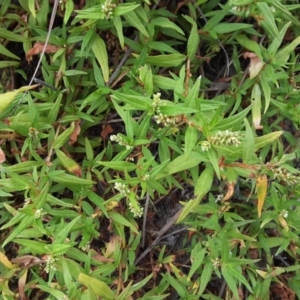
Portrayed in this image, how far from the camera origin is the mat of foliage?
1676 mm

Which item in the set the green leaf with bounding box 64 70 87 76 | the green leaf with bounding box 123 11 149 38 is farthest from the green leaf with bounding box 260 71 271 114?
the green leaf with bounding box 64 70 87 76

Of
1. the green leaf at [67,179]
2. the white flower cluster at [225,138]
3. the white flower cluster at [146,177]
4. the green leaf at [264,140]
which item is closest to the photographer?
the white flower cluster at [225,138]

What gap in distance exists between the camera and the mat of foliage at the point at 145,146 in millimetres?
1676

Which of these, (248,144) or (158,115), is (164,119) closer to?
(158,115)

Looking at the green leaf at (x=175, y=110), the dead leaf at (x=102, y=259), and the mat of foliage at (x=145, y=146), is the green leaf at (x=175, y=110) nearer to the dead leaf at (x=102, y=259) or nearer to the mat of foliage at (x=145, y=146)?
the mat of foliage at (x=145, y=146)

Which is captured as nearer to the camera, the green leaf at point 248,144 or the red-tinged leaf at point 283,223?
the green leaf at point 248,144

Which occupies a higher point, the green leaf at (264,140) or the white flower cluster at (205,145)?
the white flower cluster at (205,145)

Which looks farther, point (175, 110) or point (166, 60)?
point (166, 60)

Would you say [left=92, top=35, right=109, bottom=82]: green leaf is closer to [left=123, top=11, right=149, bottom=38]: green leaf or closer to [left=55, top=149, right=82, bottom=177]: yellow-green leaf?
[left=123, top=11, right=149, bottom=38]: green leaf

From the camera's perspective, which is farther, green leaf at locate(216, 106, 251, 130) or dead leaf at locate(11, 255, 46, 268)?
dead leaf at locate(11, 255, 46, 268)

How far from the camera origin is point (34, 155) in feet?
6.19

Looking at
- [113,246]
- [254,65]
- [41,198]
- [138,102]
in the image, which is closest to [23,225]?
[41,198]

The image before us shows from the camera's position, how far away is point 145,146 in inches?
74.6

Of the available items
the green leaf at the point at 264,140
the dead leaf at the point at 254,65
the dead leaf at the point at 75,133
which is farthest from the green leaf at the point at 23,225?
the dead leaf at the point at 254,65
